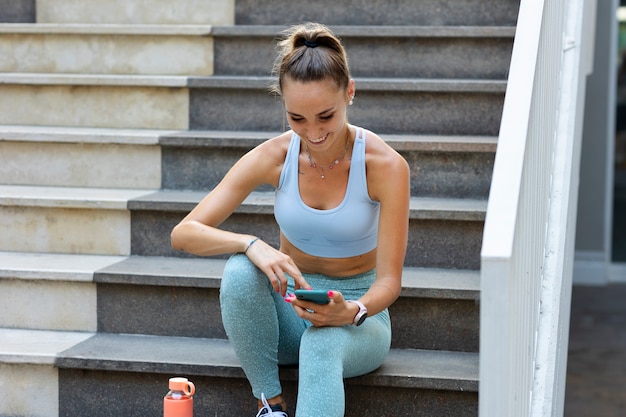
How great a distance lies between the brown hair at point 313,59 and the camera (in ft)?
6.97

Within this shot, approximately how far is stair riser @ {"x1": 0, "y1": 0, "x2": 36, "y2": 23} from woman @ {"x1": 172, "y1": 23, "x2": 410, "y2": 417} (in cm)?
184

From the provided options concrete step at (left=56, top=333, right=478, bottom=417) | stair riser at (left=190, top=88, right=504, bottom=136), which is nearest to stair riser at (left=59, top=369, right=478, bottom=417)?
concrete step at (left=56, top=333, right=478, bottom=417)

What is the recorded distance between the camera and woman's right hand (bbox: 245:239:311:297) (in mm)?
2164

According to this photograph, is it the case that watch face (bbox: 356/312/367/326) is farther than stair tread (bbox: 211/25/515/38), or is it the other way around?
stair tread (bbox: 211/25/515/38)

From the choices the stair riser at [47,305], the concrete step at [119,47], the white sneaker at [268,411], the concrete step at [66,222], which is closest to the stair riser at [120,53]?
the concrete step at [119,47]

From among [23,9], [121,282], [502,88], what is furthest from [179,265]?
[23,9]

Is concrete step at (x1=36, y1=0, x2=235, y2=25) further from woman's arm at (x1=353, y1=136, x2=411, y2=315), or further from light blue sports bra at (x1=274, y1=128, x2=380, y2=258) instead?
woman's arm at (x1=353, y1=136, x2=411, y2=315)

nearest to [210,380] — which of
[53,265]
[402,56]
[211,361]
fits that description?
[211,361]

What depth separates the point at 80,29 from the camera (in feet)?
11.5

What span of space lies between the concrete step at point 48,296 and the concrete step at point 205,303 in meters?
0.05

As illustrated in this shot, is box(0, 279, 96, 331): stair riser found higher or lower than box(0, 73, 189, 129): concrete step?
lower

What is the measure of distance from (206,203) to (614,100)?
5.66 meters

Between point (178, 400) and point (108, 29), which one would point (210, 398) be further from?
point (108, 29)

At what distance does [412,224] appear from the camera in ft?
9.07
